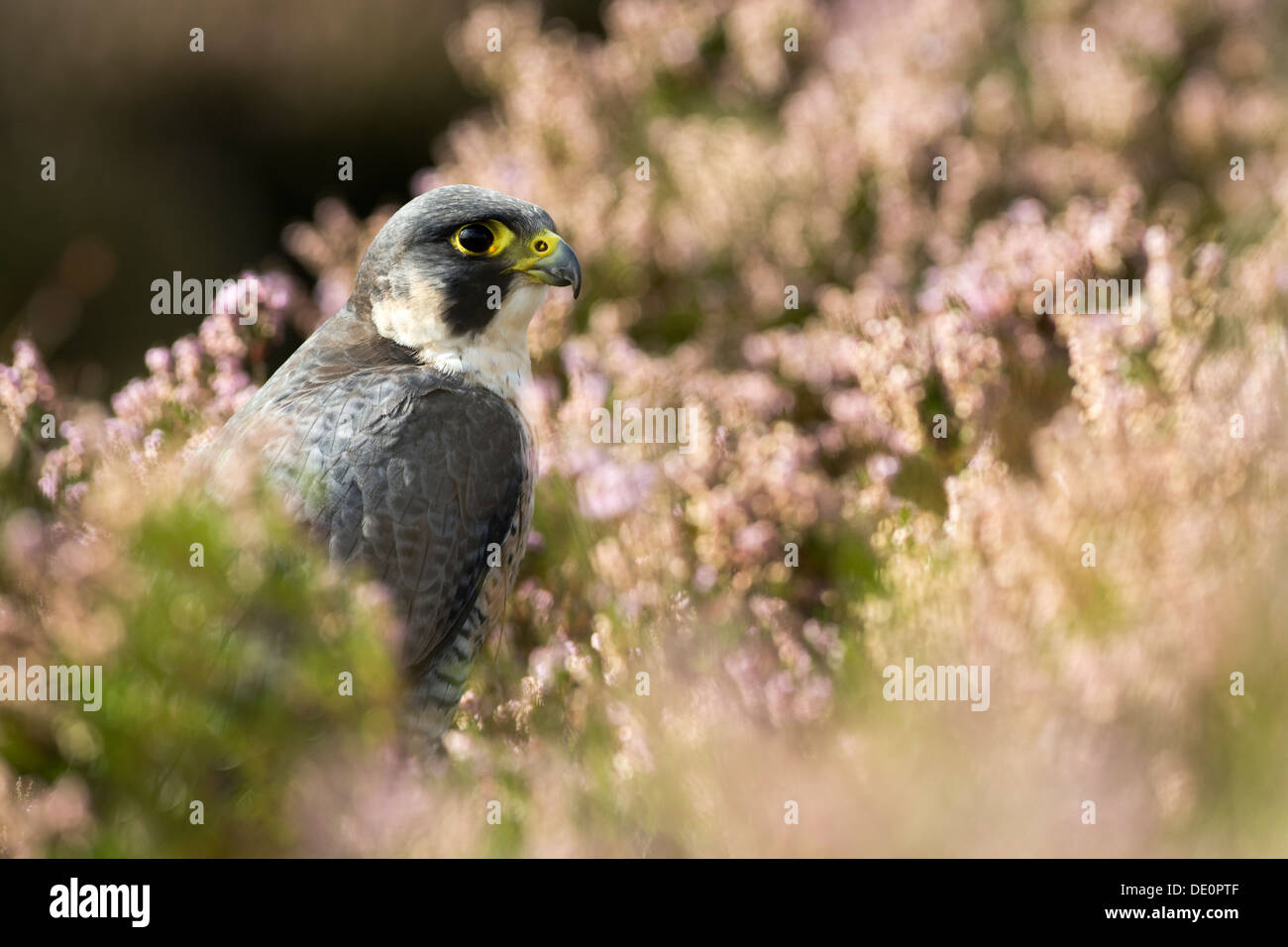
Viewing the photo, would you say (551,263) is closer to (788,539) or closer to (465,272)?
(465,272)

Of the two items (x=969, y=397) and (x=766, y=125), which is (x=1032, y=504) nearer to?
(x=969, y=397)

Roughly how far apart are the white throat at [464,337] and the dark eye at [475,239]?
13 cm

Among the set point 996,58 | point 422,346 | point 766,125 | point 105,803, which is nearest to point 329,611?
point 105,803

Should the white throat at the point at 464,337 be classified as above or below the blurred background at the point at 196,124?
below

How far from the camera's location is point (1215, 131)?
5.05m

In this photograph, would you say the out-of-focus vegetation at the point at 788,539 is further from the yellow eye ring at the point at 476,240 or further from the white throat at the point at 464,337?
the yellow eye ring at the point at 476,240

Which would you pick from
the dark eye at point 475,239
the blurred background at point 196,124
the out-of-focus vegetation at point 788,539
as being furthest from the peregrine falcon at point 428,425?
the blurred background at point 196,124

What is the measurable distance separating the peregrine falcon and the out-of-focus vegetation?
17cm

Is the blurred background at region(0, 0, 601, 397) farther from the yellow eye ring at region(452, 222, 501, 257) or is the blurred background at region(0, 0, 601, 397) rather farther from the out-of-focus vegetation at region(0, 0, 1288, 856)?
the yellow eye ring at region(452, 222, 501, 257)

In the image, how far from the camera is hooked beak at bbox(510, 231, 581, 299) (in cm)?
307

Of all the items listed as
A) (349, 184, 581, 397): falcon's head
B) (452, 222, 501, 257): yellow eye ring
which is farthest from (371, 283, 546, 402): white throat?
(452, 222, 501, 257): yellow eye ring

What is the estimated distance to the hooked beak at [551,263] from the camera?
3068 mm

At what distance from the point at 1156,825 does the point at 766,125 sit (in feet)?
13.2

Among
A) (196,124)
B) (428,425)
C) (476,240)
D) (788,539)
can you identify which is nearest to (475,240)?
(476,240)
